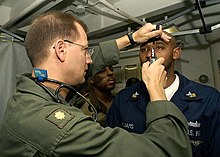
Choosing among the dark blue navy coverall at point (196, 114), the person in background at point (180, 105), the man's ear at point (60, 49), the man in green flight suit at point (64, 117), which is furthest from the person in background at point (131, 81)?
the man's ear at point (60, 49)

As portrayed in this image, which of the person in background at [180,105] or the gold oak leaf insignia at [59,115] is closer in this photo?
the gold oak leaf insignia at [59,115]

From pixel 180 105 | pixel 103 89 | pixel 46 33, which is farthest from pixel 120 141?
pixel 103 89

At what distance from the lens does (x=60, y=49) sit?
3.00 feet

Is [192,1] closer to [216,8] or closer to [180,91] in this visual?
[216,8]

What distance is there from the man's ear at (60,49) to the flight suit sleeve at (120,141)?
329 mm

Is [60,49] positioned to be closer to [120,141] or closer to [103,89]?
[120,141]

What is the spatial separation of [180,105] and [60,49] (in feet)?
2.78

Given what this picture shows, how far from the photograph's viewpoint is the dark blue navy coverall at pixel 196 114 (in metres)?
1.25

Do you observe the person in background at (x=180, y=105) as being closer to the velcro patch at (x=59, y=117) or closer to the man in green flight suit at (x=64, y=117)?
the man in green flight suit at (x=64, y=117)

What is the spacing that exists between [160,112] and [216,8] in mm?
1425

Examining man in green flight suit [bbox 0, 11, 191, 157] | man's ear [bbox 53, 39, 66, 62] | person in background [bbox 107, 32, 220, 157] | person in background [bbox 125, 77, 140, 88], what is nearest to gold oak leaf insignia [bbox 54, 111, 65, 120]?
man in green flight suit [bbox 0, 11, 191, 157]

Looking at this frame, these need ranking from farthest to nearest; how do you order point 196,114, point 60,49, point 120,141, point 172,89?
point 172,89 < point 196,114 < point 60,49 < point 120,141

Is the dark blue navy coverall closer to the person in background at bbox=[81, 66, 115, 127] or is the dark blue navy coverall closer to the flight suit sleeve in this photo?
the flight suit sleeve

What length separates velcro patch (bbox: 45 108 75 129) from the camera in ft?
2.21
